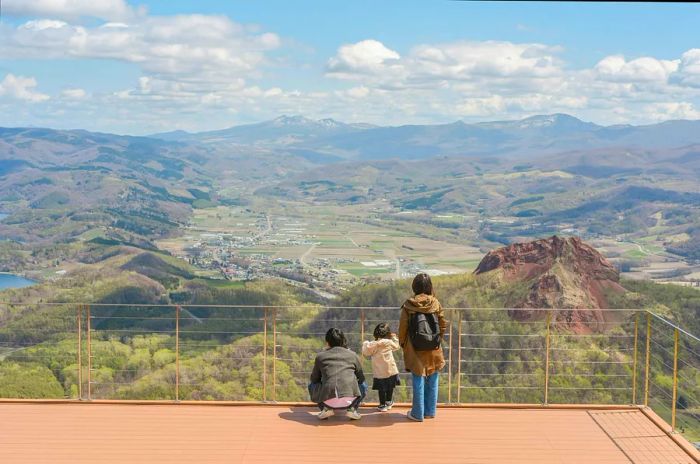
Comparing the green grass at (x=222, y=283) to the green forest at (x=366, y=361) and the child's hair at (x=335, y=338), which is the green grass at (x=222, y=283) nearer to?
the green forest at (x=366, y=361)

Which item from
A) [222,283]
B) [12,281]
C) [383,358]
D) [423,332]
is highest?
[423,332]

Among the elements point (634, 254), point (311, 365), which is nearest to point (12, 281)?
point (311, 365)

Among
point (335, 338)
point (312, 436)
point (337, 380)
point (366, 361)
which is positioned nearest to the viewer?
point (312, 436)

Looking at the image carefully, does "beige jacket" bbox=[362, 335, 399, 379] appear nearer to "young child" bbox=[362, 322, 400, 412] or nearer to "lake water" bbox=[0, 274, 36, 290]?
"young child" bbox=[362, 322, 400, 412]

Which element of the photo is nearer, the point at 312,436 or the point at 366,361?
the point at 312,436

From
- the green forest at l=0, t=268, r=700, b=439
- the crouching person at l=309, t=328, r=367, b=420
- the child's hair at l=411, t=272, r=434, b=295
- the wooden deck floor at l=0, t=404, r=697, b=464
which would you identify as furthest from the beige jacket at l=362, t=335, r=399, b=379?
the green forest at l=0, t=268, r=700, b=439

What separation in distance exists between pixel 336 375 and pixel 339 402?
256mm

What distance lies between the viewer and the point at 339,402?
7.22m

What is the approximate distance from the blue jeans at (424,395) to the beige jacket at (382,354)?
0.29 metres

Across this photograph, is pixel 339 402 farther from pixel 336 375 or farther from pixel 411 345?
pixel 411 345

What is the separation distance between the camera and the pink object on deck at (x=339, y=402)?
7207 millimetres

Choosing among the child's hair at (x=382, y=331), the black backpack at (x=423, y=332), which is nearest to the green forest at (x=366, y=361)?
the child's hair at (x=382, y=331)

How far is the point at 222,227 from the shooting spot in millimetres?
166750

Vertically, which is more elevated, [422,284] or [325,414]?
[422,284]
